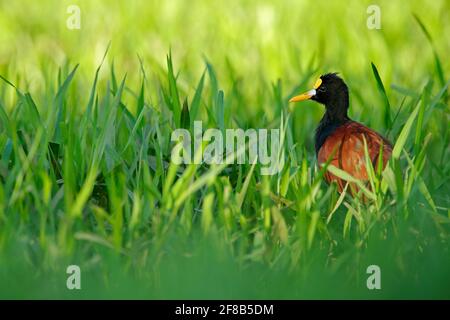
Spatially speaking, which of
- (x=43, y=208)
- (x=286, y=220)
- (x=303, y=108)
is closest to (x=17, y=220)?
(x=43, y=208)

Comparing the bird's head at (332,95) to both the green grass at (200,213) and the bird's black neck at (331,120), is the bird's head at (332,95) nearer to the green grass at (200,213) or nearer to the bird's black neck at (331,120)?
the bird's black neck at (331,120)

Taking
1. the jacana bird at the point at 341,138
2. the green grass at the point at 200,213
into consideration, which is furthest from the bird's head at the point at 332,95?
the green grass at the point at 200,213

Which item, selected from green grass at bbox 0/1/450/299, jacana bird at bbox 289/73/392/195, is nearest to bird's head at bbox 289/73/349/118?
jacana bird at bbox 289/73/392/195

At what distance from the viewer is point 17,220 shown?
2.92m

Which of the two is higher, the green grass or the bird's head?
the bird's head

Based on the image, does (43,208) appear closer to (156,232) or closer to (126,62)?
(156,232)

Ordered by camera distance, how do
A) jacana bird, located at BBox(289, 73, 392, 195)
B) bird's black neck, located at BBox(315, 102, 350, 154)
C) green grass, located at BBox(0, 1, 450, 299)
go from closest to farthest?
green grass, located at BBox(0, 1, 450, 299), jacana bird, located at BBox(289, 73, 392, 195), bird's black neck, located at BBox(315, 102, 350, 154)

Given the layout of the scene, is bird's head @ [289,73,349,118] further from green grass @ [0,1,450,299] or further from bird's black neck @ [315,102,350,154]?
green grass @ [0,1,450,299]

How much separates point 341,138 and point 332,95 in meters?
0.37

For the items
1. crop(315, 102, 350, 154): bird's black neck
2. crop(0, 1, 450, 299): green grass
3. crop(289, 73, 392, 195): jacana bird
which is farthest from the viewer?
crop(315, 102, 350, 154): bird's black neck

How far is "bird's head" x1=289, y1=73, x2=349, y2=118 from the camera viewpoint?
12.3 ft

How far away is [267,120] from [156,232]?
1.20 meters

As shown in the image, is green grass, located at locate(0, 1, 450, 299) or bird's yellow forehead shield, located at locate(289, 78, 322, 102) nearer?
green grass, located at locate(0, 1, 450, 299)

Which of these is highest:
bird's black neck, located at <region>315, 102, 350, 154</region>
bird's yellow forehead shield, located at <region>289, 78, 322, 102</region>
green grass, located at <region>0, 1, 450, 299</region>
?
bird's yellow forehead shield, located at <region>289, 78, 322, 102</region>
